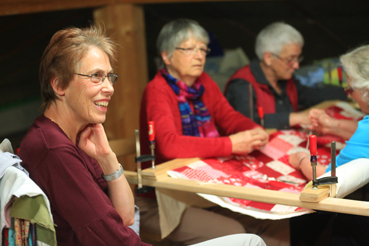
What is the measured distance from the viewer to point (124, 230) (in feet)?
4.73

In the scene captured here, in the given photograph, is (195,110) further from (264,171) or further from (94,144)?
(94,144)

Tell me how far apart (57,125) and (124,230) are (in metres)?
0.42

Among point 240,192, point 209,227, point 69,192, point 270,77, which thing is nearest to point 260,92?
point 270,77

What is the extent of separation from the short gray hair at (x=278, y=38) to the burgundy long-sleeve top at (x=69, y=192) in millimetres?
2021

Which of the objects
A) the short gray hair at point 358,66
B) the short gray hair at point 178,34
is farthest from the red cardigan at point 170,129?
the short gray hair at point 358,66

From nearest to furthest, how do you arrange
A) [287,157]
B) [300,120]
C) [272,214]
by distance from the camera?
1. [272,214]
2. [287,157]
3. [300,120]

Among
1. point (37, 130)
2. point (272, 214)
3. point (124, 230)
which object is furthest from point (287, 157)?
point (37, 130)

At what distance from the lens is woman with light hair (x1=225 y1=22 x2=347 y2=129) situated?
2.94 meters

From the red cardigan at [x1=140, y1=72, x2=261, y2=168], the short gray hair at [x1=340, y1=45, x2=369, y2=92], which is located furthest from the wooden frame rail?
the short gray hair at [x1=340, y1=45, x2=369, y2=92]

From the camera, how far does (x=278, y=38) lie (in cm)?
304

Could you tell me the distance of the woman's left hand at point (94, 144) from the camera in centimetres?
158

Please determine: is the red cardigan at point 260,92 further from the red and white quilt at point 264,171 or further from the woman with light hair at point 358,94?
the woman with light hair at point 358,94

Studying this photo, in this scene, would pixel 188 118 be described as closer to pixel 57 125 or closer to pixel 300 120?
pixel 300 120

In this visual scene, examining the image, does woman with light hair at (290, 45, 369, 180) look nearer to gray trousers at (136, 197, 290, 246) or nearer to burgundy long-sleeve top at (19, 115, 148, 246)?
gray trousers at (136, 197, 290, 246)
